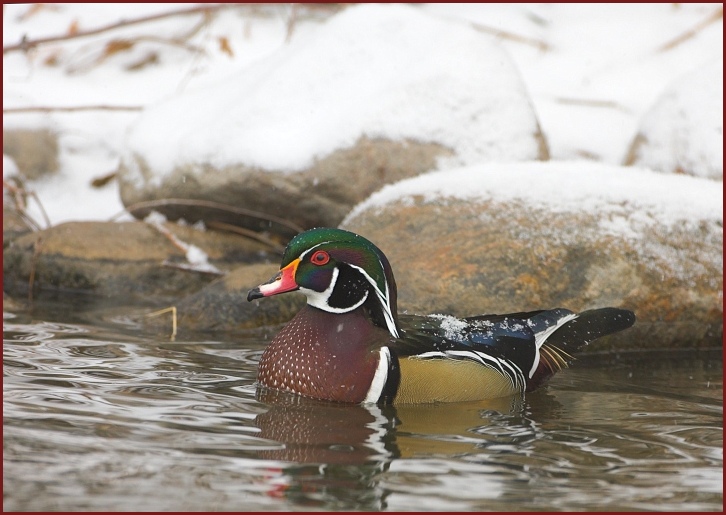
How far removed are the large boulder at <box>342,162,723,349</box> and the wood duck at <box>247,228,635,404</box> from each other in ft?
3.04

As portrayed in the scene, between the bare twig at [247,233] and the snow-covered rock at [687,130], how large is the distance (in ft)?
8.81

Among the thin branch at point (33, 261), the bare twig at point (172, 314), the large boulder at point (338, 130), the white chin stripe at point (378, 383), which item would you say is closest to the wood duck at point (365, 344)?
the white chin stripe at point (378, 383)

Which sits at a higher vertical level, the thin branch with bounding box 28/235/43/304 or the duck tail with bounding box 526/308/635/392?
the thin branch with bounding box 28/235/43/304

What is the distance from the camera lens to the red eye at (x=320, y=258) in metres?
4.77

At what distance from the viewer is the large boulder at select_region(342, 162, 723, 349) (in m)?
5.90

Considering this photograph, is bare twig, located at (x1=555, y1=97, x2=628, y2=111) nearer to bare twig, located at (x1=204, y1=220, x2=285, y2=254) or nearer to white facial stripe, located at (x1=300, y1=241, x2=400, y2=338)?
bare twig, located at (x1=204, y1=220, x2=285, y2=254)

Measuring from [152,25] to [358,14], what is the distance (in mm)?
3153

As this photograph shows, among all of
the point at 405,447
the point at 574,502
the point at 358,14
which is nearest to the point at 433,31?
the point at 358,14

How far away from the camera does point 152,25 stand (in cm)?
1066

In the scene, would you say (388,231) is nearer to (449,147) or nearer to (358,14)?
(449,147)

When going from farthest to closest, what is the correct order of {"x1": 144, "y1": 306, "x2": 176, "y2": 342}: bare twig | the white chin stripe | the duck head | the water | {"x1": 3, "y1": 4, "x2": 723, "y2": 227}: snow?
{"x1": 3, "y1": 4, "x2": 723, "y2": 227}: snow, {"x1": 144, "y1": 306, "x2": 176, "y2": 342}: bare twig, the duck head, the white chin stripe, the water

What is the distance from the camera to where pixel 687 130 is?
25.8 feet

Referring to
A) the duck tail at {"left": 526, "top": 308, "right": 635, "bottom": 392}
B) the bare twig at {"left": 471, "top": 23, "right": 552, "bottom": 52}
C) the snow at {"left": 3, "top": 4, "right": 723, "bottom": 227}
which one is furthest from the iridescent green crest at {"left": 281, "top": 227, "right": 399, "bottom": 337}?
the bare twig at {"left": 471, "top": 23, "right": 552, "bottom": 52}

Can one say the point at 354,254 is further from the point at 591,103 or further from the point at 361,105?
the point at 591,103
